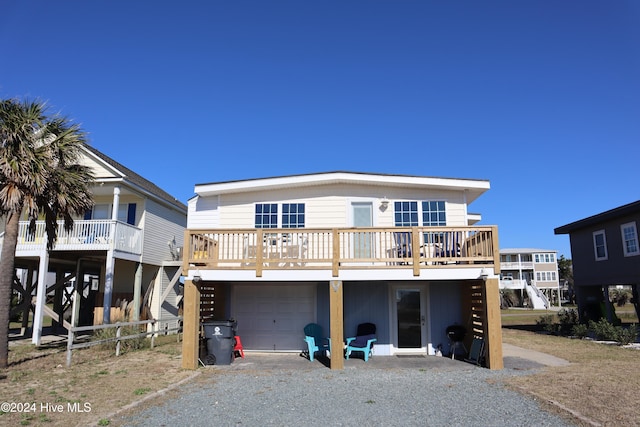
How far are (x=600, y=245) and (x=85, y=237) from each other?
21.9 m

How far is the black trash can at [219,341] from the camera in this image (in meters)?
11.6

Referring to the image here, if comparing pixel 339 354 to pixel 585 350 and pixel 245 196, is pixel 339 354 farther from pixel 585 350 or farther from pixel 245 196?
pixel 585 350

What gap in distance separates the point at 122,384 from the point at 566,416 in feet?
26.8

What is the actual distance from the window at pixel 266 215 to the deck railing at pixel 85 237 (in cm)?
617

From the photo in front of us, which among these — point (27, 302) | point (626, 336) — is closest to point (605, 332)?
point (626, 336)

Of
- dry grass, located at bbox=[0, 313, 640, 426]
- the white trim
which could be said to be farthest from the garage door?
the white trim

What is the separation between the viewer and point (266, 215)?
1447 centimetres

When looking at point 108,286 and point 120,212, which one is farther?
point 120,212

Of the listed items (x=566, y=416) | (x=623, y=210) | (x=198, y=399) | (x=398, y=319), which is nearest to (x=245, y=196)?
(x=398, y=319)

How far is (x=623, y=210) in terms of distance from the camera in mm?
17781

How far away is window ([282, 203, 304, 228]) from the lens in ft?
47.1

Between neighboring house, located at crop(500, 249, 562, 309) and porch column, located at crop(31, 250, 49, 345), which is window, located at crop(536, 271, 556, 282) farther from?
porch column, located at crop(31, 250, 49, 345)

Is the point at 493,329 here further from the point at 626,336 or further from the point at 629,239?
the point at 629,239

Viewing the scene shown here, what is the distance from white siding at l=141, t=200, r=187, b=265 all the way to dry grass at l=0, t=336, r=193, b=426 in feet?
20.0
